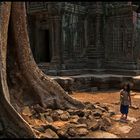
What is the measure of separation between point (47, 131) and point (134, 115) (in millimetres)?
3377

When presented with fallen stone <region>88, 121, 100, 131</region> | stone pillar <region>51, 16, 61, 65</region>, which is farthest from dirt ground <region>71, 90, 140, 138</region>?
stone pillar <region>51, 16, 61, 65</region>

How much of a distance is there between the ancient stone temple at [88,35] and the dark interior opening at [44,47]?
28 centimetres

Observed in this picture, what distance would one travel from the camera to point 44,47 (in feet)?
59.9

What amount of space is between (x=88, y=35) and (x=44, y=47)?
9.48 ft

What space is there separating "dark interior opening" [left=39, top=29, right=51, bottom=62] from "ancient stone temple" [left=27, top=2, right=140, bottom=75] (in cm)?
28

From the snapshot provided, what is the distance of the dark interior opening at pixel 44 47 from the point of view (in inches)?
707

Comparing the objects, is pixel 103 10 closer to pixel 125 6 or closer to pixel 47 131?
pixel 125 6

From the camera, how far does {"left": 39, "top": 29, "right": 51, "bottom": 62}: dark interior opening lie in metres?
18.0

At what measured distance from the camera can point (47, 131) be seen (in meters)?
5.95

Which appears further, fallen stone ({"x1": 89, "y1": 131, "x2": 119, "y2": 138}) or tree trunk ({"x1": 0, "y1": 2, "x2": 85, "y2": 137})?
tree trunk ({"x1": 0, "y1": 2, "x2": 85, "y2": 137})

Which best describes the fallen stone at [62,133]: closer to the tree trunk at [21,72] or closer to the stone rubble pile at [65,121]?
the stone rubble pile at [65,121]

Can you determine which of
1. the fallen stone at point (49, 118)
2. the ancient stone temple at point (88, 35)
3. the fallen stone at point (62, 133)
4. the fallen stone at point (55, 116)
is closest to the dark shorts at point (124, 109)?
the fallen stone at point (55, 116)

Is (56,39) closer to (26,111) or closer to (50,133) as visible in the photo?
(26,111)

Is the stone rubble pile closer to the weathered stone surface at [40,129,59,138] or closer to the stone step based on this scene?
the weathered stone surface at [40,129,59,138]
